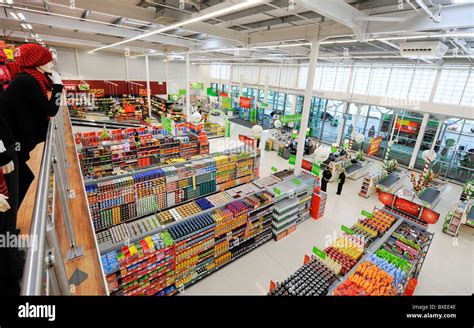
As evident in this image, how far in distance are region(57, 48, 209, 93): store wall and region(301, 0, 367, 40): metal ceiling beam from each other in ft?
73.2

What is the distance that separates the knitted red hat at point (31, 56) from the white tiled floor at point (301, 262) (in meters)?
5.42

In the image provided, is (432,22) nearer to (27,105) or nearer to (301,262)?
(301,262)

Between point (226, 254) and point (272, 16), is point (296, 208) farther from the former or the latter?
point (272, 16)

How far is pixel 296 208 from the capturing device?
8.16m

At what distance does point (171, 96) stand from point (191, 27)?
16619 millimetres

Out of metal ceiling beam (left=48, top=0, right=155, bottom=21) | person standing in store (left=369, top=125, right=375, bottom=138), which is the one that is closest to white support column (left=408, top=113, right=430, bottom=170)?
person standing in store (left=369, top=125, right=375, bottom=138)

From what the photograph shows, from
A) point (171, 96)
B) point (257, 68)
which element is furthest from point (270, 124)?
point (171, 96)

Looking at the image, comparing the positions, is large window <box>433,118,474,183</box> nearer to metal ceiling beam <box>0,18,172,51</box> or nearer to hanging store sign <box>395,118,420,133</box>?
hanging store sign <box>395,118,420,133</box>

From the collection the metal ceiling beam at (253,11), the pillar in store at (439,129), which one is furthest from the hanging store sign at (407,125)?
the metal ceiling beam at (253,11)

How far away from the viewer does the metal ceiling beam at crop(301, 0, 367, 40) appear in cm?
443

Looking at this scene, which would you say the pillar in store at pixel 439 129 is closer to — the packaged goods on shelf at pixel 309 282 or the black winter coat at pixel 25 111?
the packaged goods on shelf at pixel 309 282

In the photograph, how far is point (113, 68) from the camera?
76.8 feet

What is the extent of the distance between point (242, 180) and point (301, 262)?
16.2 feet

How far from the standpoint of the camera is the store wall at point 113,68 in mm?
21000
